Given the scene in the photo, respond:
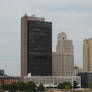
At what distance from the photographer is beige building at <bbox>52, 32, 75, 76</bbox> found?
165 metres

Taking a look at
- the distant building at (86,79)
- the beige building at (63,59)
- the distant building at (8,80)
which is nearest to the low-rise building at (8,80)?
the distant building at (8,80)

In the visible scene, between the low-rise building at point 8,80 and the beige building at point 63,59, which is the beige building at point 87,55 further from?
the low-rise building at point 8,80

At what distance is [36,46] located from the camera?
150 metres

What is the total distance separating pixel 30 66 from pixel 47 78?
12.5m

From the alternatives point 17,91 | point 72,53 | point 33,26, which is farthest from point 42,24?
point 17,91

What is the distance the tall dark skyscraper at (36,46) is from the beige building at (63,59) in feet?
41.1

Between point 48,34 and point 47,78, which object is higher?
point 48,34

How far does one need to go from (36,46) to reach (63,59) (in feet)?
77.4

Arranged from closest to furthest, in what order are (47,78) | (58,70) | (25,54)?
1. (47,78)
2. (25,54)
3. (58,70)

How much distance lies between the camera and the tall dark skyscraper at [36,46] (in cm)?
14712

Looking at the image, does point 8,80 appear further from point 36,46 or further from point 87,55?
point 87,55

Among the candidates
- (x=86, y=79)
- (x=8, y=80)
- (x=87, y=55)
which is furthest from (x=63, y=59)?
(x=8, y=80)

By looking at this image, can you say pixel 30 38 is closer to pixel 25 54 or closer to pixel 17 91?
pixel 25 54

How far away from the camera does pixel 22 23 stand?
151125mm
